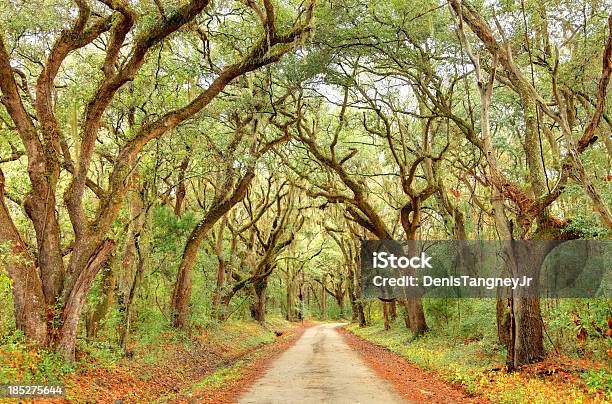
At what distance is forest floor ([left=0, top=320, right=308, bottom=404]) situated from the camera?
8180 millimetres

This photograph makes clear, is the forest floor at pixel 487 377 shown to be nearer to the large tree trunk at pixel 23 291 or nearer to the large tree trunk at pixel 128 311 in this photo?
the large tree trunk at pixel 128 311

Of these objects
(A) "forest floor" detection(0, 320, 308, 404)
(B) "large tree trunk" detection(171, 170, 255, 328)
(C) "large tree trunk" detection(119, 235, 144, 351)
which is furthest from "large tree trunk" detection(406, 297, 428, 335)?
(C) "large tree trunk" detection(119, 235, 144, 351)

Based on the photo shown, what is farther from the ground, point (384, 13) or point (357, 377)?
point (384, 13)

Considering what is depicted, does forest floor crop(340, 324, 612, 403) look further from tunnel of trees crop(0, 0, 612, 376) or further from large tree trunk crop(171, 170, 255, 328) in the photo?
large tree trunk crop(171, 170, 255, 328)

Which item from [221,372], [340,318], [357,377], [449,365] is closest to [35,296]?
[221,372]

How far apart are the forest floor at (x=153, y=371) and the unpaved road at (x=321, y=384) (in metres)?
0.56

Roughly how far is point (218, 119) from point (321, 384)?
9.94 metres

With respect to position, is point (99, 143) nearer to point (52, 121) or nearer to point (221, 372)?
point (52, 121)

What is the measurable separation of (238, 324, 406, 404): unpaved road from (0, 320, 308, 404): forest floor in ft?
1.82

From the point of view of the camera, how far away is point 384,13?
1280 cm

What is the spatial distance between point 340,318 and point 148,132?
56.5 meters
